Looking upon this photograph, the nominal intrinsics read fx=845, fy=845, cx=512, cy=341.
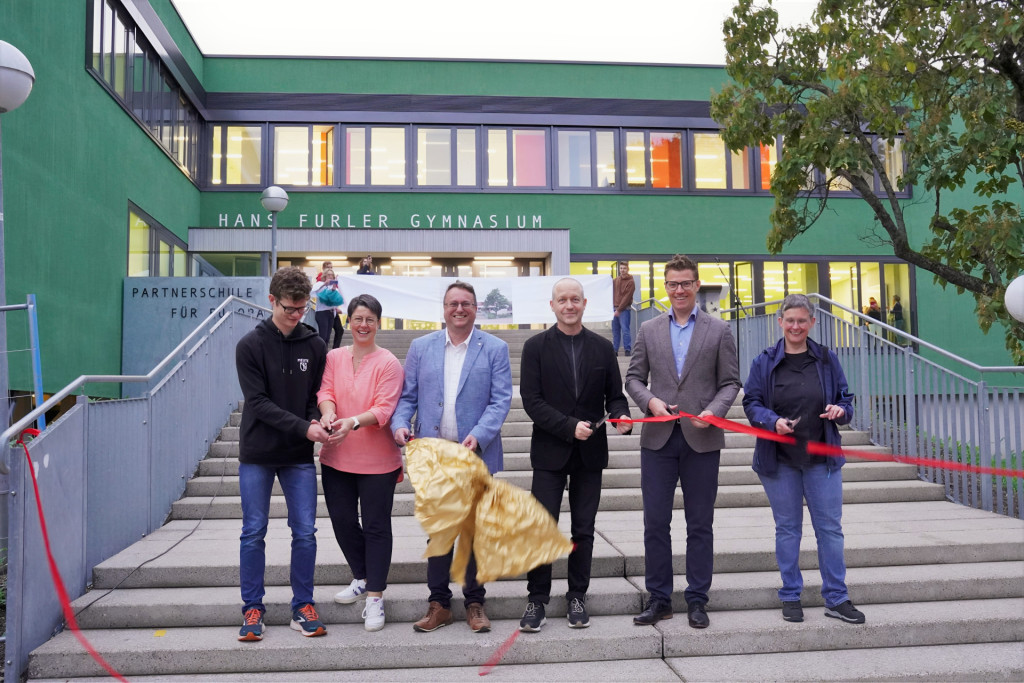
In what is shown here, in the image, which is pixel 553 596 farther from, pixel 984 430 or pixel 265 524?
pixel 984 430

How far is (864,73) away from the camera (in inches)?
388

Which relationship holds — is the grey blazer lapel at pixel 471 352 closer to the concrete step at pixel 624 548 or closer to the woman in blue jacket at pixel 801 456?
the concrete step at pixel 624 548

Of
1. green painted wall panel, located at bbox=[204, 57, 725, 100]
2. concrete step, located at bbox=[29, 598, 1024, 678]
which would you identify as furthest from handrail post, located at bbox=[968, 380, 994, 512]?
green painted wall panel, located at bbox=[204, 57, 725, 100]

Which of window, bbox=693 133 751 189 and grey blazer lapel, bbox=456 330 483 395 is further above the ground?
window, bbox=693 133 751 189

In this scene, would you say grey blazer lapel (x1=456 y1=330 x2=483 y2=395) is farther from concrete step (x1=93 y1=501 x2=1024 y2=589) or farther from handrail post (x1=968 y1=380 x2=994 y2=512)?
handrail post (x1=968 y1=380 x2=994 y2=512)

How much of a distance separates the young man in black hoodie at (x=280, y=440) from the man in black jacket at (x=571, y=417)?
123 cm

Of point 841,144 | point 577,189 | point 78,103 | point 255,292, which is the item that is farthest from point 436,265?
point 841,144

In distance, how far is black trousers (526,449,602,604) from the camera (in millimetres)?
4891

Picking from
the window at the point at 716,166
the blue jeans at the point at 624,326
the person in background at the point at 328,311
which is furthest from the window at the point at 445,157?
the person in background at the point at 328,311

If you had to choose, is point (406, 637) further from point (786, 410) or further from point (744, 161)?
point (744, 161)

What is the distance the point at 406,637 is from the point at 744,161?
1920cm

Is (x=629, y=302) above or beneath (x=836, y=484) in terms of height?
above

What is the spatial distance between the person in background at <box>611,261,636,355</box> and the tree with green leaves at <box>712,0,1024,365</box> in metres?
2.65

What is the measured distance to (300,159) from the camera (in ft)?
67.9
